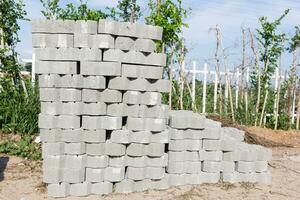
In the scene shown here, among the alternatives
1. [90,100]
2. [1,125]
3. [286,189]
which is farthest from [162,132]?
[1,125]

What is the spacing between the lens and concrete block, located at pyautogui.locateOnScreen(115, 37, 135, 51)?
4723 millimetres

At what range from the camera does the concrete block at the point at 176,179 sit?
5.29 metres

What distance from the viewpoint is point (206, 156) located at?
5441mm

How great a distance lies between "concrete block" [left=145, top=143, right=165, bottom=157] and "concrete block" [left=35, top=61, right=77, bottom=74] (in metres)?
1.36

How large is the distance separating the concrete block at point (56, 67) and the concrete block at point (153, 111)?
3.24ft

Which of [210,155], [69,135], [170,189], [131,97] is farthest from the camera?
[210,155]

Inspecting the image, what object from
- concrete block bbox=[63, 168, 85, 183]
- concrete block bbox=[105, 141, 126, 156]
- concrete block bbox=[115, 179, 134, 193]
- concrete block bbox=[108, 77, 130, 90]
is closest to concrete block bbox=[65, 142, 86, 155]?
concrete block bbox=[63, 168, 85, 183]

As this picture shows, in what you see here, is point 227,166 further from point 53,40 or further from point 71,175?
point 53,40

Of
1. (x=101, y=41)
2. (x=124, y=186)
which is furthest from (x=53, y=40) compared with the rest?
(x=124, y=186)

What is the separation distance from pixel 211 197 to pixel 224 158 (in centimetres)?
76

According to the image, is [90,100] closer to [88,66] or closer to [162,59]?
[88,66]

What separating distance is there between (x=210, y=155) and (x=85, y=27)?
2.49 m

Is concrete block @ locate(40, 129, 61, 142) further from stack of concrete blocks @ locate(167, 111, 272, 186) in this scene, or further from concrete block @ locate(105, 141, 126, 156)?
stack of concrete blocks @ locate(167, 111, 272, 186)

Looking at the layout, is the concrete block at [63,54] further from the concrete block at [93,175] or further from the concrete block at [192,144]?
the concrete block at [192,144]
